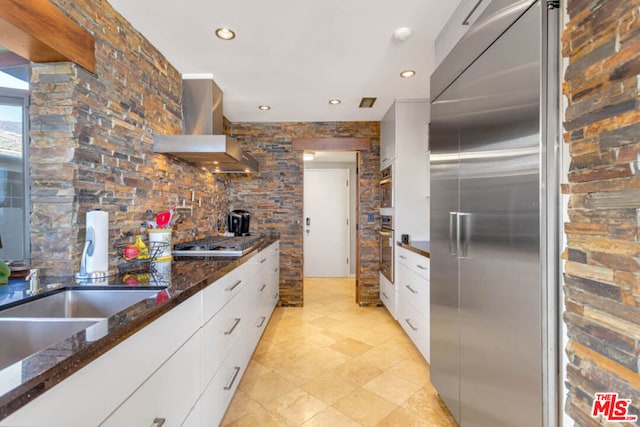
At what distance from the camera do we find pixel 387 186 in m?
3.29

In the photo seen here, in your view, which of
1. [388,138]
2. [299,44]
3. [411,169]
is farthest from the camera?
[388,138]

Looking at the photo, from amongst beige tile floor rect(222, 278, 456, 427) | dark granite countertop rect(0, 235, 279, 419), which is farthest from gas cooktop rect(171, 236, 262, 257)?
beige tile floor rect(222, 278, 456, 427)

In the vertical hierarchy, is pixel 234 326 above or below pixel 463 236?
below

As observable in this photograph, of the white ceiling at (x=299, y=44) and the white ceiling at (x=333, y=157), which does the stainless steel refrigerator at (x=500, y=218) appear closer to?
the white ceiling at (x=299, y=44)

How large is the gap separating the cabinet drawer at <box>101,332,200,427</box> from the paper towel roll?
0.63 meters

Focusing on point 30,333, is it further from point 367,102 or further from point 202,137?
point 367,102

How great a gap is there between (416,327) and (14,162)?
9.43 feet

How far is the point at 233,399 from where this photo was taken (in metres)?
1.86

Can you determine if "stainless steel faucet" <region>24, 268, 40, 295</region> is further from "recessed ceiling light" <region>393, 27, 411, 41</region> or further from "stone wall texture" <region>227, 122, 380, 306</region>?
"stone wall texture" <region>227, 122, 380, 306</region>

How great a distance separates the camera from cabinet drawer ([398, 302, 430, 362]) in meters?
2.21

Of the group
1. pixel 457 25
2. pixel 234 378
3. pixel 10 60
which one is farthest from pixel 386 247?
pixel 10 60

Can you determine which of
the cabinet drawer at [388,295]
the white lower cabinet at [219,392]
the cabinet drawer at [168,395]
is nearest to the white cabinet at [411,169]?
the cabinet drawer at [388,295]

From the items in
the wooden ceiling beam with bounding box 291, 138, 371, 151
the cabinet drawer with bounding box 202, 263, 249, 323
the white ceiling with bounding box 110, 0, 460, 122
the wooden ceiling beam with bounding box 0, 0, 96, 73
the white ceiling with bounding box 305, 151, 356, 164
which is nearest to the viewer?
the wooden ceiling beam with bounding box 0, 0, 96, 73

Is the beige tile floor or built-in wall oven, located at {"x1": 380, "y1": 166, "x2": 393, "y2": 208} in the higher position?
built-in wall oven, located at {"x1": 380, "y1": 166, "x2": 393, "y2": 208}
